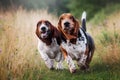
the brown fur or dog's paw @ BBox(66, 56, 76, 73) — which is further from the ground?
the brown fur

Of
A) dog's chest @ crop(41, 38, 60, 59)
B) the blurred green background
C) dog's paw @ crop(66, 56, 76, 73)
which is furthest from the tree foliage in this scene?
dog's paw @ crop(66, 56, 76, 73)

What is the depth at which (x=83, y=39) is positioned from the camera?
973 centimetres

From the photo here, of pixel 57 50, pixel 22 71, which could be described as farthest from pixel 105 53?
pixel 22 71

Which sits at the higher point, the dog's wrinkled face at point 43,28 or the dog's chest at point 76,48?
the dog's wrinkled face at point 43,28

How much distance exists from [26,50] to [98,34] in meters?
3.53

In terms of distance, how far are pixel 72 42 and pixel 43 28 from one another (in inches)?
25.2

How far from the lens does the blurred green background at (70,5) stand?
24.6 meters

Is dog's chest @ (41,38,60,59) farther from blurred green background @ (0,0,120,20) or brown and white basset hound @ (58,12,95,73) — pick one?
blurred green background @ (0,0,120,20)

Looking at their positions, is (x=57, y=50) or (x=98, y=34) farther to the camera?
(x=98, y=34)

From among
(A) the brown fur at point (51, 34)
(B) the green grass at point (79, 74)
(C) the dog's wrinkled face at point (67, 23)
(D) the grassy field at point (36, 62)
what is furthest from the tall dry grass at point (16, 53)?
(C) the dog's wrinkled face at point (67, 23)

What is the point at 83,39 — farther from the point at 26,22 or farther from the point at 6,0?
the point at 6,0

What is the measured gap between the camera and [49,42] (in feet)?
33.0

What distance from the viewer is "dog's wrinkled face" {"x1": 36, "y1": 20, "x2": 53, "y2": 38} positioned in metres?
9.80

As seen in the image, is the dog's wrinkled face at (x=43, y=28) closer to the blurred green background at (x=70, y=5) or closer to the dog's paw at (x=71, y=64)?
the dog's paw at (x=71, y=64)
